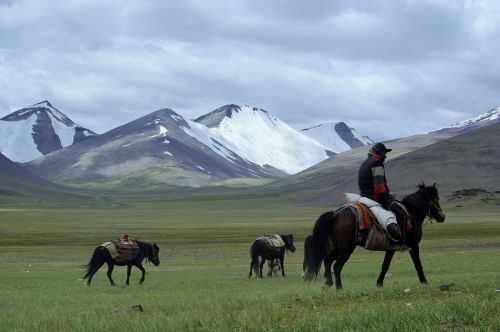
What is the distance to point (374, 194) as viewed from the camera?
15.5 m

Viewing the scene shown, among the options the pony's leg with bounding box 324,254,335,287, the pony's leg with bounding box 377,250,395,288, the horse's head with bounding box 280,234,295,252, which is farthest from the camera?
the horse's head with bounding box 280,234,295,252

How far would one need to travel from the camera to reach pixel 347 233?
15.4m

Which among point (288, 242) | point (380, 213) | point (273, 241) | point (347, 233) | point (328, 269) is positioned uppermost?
point (380, 213)

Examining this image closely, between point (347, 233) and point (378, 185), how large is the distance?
118 cm

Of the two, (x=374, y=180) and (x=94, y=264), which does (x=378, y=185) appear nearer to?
(x=374, y=180)

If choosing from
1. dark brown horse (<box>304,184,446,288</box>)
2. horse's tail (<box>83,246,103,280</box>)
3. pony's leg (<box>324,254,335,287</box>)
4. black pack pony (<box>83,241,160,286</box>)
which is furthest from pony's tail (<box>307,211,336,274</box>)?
horse's tail (<box>83,246,103,280</box>)

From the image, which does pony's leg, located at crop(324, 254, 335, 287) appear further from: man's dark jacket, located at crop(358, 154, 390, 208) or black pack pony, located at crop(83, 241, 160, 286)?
black pack pony, located at crop(83, 241, 160, 286)

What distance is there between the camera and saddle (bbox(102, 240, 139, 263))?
25.5 meters

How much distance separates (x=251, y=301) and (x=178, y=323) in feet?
9.32

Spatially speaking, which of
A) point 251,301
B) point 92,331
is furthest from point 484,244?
point 92,331

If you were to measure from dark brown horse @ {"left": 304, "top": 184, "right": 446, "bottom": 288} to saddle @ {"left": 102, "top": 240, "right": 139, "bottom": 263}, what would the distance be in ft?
35.3

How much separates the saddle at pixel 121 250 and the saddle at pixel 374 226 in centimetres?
1236

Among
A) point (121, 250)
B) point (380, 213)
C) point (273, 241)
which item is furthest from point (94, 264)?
point (380, 213)

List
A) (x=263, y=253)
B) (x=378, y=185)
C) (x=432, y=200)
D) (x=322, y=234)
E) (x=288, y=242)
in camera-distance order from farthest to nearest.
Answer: (x=288, y=242), (x=263, y=253), (x=432, y=200), (x=322, y=234), (x=378, y=185)
